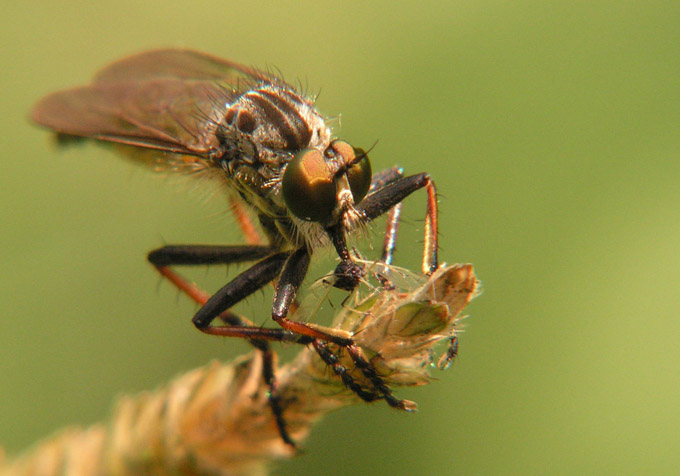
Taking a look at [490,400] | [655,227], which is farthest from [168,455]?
[655,227]

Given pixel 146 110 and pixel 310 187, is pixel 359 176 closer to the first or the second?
pixel 310 187

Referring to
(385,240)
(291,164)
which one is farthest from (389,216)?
(291,164)

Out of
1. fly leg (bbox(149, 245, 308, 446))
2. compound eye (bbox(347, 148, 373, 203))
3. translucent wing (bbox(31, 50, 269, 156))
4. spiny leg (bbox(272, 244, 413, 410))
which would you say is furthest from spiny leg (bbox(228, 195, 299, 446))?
compound eye (bbox(347, 148, 373, 203))

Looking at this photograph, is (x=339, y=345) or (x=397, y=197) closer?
(x=339, y=345)

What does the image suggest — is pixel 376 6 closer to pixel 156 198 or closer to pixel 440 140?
pixel 440 140

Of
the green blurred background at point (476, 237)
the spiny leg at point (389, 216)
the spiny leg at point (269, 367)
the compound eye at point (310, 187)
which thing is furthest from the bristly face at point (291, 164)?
the green blurred background at point (476, 237)

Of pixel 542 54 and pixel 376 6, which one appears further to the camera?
pixel 376 6

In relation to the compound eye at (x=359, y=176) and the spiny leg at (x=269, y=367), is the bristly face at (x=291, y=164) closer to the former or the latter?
the compound eye at (x=359, y=176)

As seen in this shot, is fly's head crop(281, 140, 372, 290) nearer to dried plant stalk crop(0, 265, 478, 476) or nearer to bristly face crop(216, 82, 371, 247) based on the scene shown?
bristly face crop(216, 82, 371, 247)
